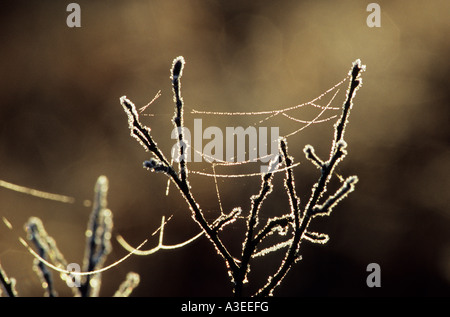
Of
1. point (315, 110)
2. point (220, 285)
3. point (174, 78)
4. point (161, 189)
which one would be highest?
point (315, 110)

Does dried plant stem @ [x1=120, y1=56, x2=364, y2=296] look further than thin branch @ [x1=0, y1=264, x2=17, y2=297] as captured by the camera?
No

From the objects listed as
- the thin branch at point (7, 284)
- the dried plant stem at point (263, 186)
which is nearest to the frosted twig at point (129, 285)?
the thin branch at point (7, 284)

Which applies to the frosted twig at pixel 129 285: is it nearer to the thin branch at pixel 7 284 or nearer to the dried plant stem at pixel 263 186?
the thin branch at pixel 7 284

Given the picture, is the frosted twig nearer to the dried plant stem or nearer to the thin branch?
the thin branch

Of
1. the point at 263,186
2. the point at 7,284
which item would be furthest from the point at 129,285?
the point at 263,186

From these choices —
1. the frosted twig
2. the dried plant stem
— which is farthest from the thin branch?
the dried plant stem

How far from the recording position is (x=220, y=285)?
6527 mm

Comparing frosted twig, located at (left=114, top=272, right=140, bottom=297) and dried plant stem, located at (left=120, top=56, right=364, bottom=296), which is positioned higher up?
dried plant stem, located at (left=120, top=56, right=364, bottom=296)

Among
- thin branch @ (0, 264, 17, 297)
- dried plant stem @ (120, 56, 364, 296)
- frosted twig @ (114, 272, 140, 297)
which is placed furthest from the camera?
frosted twig @ (114, 272, 140, 297)

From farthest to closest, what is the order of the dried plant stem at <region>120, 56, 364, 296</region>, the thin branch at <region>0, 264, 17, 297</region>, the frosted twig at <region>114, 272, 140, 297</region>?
the frosted twig at <region>114, 272, 140, 297</region> → the thin branch at <region>0, 264, 17, 297</region> → the dried plant stem at <region>120, 56, 364, 296</region>

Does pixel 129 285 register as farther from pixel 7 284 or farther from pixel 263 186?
pixel 263 186
